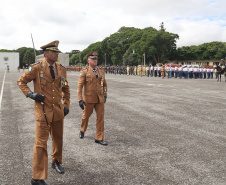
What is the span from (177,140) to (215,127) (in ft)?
5.68

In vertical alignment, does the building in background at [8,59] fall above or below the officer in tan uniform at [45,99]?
above

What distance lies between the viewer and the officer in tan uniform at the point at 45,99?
3500mm

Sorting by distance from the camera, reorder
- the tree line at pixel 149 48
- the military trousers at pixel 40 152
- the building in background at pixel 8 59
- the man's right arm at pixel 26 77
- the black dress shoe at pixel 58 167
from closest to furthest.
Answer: the military trousers at pixel 40 152 → the man's right arm at pixel 26 77 → the black dress shoe at pixel 58 167 → the tree line at pixel 149 48 → the building in background at pixel 8 59

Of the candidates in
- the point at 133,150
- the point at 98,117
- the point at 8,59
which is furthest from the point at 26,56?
the point at 133,150

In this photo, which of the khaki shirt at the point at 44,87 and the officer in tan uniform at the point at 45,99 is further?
the khaki shirt at the point at 44,87

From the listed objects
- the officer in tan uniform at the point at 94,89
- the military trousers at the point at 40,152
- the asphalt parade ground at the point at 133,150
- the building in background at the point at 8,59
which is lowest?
the asphalt parade ground at the point at 133,150

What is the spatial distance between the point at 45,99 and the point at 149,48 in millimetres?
64837

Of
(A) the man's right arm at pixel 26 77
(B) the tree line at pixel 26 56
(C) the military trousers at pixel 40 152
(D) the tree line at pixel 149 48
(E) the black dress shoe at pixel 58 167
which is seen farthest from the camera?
(B) the tree line at pixel 26 56

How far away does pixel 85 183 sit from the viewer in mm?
3605

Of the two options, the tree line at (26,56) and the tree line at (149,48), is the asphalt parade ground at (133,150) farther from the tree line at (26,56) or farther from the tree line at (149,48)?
the tree line at (26,56)

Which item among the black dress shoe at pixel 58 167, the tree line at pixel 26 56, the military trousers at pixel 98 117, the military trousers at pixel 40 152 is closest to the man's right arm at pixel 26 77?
the military trousers at pixel 40 152

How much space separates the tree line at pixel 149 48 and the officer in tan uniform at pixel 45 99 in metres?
63.5

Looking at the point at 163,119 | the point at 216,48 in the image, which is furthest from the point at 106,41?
the point at 163,119

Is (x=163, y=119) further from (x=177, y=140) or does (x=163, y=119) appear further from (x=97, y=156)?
(x=97, y=156)
